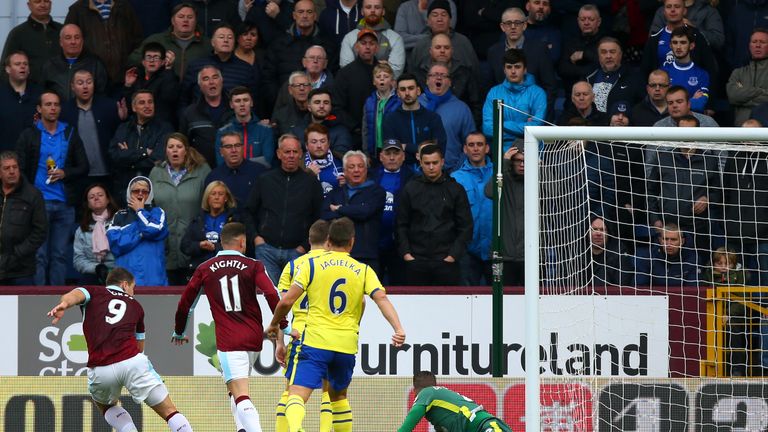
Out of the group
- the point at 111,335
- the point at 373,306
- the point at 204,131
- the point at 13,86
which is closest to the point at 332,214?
the point at 373,306

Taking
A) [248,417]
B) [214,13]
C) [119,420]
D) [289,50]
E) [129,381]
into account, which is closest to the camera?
[248,417]

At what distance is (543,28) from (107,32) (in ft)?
16.4

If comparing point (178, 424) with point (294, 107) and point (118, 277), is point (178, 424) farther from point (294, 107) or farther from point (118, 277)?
point (294, 107)

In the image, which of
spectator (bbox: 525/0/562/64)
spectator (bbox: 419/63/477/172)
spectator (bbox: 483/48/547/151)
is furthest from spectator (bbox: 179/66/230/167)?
spectator (bbox: 525/0/562/64)

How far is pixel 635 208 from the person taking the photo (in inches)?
523

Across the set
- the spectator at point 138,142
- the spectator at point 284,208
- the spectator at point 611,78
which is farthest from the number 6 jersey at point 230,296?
the spectator at point 611,78

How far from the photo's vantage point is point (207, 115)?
15.0m

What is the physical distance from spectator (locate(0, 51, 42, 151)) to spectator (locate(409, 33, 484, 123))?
4237mm

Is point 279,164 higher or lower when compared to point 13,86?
lower

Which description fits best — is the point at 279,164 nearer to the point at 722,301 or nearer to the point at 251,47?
the point at 251,47

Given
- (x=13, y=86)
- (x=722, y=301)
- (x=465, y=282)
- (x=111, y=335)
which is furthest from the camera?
(x=13, y=86)

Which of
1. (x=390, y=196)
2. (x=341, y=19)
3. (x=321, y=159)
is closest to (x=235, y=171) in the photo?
(x=321, y=159)

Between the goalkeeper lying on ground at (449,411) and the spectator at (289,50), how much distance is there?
5.95 meters

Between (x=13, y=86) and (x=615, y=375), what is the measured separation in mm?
7302
